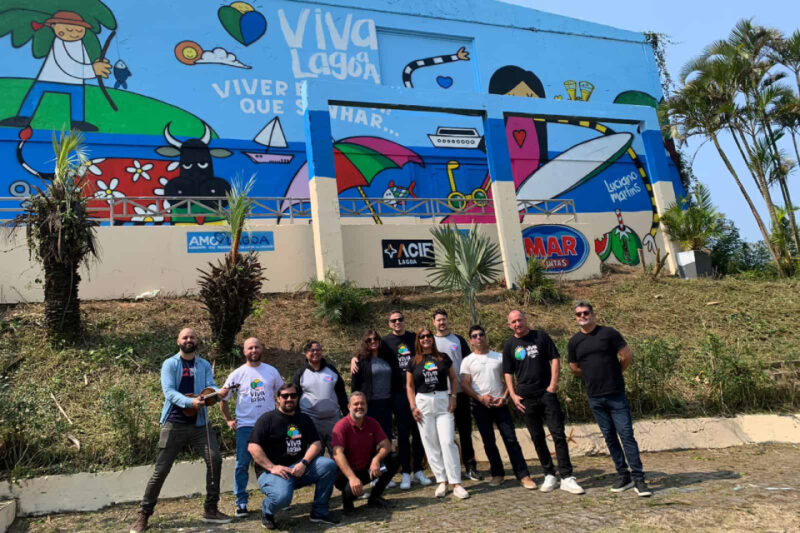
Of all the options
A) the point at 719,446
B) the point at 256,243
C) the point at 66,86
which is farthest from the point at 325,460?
the point at 66,86

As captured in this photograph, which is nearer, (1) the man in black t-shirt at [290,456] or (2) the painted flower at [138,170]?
A: (1) the man in black t-shirt at [290,456]

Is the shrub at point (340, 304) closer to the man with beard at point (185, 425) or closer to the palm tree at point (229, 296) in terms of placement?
the palm tree at point (229, 296)

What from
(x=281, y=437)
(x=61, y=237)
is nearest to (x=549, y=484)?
(x=281, y=437)

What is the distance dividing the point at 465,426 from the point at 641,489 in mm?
1765

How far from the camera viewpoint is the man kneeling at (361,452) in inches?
208

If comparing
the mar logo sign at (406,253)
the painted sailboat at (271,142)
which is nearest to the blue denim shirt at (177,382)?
the mar logo sign at (406,253)

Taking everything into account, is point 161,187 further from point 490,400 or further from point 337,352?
point 490,400

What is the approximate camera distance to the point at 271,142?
17984 mm

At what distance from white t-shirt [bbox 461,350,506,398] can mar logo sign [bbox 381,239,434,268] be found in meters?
7.09

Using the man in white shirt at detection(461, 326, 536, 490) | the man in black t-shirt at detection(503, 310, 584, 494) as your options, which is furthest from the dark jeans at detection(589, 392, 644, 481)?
the man in white shirt at detection(461, 326, 536, 490)

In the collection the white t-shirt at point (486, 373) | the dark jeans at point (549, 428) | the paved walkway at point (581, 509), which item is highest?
the white t-shirt at point (486, 373)

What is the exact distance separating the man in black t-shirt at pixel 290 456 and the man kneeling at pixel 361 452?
178mm

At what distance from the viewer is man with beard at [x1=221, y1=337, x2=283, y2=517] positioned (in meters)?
5.59

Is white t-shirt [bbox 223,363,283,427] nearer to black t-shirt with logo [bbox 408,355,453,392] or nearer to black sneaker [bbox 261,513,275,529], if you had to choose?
black sneaker [bbox 261,513,275,529]
